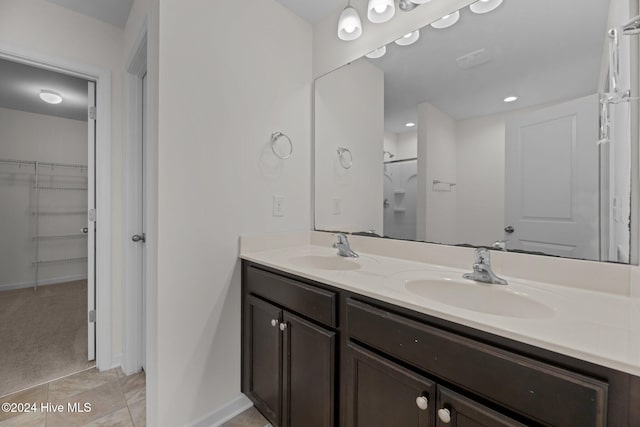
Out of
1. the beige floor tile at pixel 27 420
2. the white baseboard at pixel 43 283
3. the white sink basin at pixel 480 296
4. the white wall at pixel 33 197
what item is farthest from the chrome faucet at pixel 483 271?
the white baseboard at pixel 43 283

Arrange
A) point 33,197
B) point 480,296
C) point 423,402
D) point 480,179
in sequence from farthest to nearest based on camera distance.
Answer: point 33,197 < point 480,179 < point 480,296 < point 423,402

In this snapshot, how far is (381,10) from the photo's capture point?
1.43 m

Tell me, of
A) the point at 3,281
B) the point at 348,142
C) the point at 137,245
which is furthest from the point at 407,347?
the point at 3,281

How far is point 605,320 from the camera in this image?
0.68 m

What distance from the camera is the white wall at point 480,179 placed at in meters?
1.20

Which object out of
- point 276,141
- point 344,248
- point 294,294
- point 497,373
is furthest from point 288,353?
point 276,141

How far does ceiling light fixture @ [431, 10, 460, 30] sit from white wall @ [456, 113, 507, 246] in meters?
Result: 0.46

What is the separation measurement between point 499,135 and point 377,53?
33.1 inches

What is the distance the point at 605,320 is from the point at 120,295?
2.54m

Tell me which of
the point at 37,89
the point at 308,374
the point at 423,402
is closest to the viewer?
the point at 423,402

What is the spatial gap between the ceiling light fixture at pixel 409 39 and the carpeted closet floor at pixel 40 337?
292 cm

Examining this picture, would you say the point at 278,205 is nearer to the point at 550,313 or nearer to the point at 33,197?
the point at 550,313

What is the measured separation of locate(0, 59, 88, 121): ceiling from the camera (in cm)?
256

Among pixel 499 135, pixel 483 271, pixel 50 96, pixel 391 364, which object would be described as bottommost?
pixel 391 364
